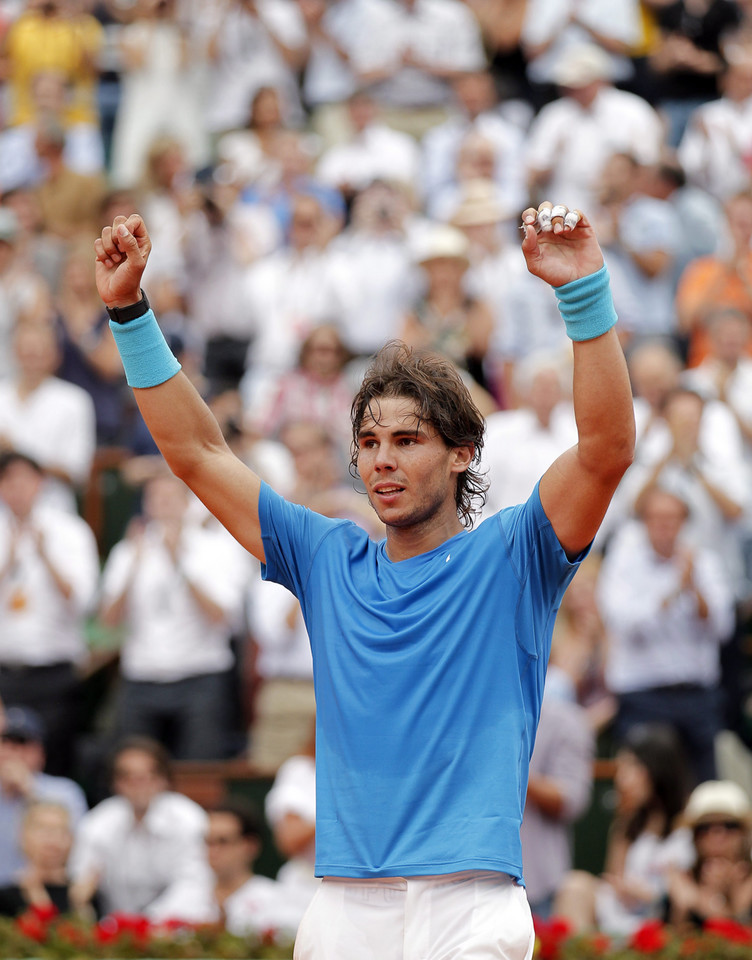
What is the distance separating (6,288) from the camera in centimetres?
1135

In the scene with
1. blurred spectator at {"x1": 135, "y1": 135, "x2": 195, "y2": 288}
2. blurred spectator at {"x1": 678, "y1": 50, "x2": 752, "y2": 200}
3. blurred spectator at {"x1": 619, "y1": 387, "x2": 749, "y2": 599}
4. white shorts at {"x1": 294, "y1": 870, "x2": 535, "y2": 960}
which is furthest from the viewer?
blurred spectator at {"x1": 678, "y1": 50, "x2": 752, "y2": 200}

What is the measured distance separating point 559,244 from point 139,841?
531cm

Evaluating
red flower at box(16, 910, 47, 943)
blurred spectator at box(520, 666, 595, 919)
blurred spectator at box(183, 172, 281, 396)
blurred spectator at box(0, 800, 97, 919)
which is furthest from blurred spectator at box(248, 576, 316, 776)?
blurred spectator at box(183, 172, 281, 396)

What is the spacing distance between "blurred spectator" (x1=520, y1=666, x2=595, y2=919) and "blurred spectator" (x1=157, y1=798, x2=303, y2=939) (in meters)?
1.08

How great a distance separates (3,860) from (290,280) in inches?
201

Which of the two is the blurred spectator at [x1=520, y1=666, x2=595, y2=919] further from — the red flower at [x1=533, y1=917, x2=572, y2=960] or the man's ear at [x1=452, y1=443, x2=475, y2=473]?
the man's ear at [x1=452, y1=443, x2=475, y2=473]

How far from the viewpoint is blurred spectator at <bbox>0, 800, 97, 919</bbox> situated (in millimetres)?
7375

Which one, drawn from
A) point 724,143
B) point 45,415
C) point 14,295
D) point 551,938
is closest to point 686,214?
point 724,143

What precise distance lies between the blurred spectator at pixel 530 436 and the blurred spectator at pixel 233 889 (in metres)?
2.82

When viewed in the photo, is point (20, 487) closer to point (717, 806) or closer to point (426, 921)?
point (717, 806)

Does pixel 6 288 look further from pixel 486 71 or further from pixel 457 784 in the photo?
pixel 457 784

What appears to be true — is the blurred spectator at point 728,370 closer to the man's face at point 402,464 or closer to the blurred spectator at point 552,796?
the blurred spectator at point 552,796

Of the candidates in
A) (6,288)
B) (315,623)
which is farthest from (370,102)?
(315,623)

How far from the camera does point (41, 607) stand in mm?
9148
